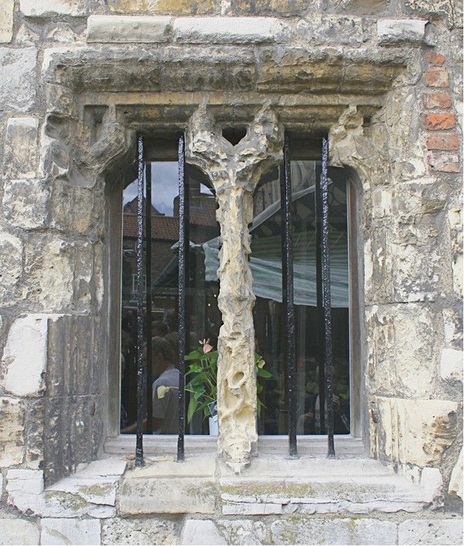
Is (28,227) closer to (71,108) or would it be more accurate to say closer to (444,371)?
(71,108)

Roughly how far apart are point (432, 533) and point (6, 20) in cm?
272

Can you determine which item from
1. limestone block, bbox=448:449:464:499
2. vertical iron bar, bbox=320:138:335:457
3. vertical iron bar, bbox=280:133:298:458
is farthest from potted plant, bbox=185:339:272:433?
limestone block, bbox=448:449:464:499

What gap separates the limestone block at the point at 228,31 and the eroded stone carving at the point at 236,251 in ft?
0.94

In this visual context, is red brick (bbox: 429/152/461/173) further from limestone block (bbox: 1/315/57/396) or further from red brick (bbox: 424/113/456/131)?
limestone block (bbox: 1/315/57/396)

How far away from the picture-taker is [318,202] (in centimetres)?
283

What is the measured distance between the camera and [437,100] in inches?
93.3

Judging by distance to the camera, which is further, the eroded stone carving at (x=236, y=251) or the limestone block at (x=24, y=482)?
the eroded stone carving at (x=236, y=251)

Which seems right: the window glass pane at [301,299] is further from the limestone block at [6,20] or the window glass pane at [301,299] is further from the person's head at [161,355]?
the limestone block at [6,20]

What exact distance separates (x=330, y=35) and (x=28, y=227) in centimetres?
148

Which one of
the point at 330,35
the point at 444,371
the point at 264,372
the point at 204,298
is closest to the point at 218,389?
the point at 264,372

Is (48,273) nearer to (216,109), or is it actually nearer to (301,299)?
(216,109)

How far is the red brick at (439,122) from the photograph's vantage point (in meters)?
2.36

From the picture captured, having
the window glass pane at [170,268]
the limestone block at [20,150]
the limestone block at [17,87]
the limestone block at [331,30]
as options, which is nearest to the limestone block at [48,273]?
the limestone block at [20,150]

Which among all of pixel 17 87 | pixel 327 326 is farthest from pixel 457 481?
pixel 17 87
